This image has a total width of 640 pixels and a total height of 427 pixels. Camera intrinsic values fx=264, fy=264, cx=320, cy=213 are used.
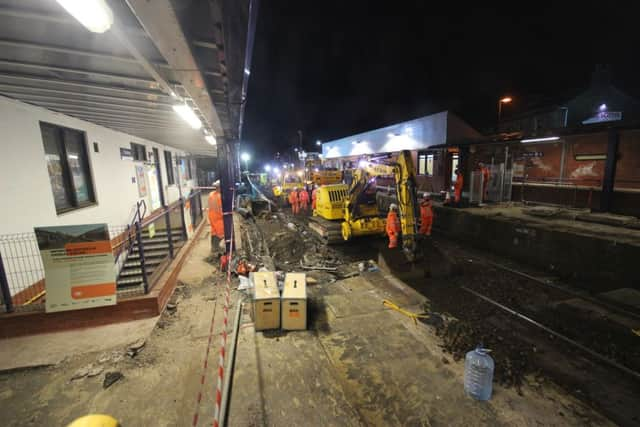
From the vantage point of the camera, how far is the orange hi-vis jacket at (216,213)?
718cm

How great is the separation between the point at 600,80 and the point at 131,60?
111ft

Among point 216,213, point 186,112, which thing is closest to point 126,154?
point 216,213

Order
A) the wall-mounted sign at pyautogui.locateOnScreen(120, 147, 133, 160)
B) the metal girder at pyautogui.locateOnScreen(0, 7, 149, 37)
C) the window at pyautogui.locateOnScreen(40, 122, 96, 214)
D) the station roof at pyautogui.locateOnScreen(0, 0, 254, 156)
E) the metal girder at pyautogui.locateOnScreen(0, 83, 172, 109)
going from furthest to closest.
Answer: the wall-mounted sign at pyautogui.locateOnScreen(120, 147, 133, 160) → the window at pyautogui.locateOnScreen(40, 122, 96, 214) → the metal girder at pyautogui.locateOnScreen(0, 83, 172, 109) → the metal girder at pyautogui.locateOnScreen(0, 7, 149, 37) → the station roof at pyautogui.locateOnScreen(0, 0, 254, 156)

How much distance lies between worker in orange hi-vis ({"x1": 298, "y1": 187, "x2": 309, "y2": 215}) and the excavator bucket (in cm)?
1047

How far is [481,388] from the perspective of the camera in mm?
3379

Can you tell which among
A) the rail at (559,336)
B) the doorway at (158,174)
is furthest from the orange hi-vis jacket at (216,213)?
the doorway at (158,174)

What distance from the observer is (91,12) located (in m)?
1.85

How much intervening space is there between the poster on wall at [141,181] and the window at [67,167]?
9.88ft

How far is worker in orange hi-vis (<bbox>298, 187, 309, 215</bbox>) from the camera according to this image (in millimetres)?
17723

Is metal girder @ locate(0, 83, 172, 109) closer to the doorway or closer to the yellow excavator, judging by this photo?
the yellow excavator

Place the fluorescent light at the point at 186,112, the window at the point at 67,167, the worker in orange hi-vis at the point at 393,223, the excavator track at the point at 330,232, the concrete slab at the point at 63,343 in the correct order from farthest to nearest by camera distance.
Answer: the excavator track at the point at 330,232, the worker in orange hi-vis at the point at 393,223, the window at the point at 67,167, the fluorescent light at the point at 186,112, the concrete slab at the point at 63,343

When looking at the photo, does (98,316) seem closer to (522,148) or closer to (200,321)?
(200,321)

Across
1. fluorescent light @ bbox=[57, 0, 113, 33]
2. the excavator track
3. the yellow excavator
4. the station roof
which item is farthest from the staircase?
fluorescent light @ bbox=[57, 0, 113, 33]

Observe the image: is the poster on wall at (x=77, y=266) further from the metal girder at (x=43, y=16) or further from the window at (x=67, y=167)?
the metal girder at (x=43, y=16)
